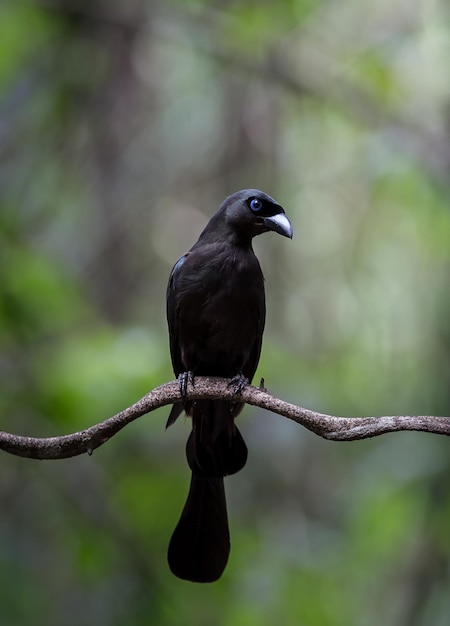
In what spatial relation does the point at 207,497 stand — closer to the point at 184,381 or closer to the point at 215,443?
the point at 215,443

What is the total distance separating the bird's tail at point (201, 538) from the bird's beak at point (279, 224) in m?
1.01

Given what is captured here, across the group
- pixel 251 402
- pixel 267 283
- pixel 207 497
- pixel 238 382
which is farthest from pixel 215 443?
pixel 267 283

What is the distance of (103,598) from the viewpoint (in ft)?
17.2

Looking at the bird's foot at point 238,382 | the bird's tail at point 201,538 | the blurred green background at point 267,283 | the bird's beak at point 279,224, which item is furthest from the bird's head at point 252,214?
the blurred green background at point 267,283

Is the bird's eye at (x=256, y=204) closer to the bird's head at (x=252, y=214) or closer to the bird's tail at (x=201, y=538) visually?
the bird's head at (x=252, y=214)

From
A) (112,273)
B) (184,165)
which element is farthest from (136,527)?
(184,165)

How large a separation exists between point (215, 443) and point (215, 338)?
0.41 metres

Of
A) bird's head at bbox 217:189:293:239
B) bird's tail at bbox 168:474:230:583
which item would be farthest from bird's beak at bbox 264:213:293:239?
bird's tail at bbox 168:474:230:583

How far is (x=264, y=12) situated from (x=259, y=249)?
1686mm

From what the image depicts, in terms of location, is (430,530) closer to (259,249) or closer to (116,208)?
(259,249)

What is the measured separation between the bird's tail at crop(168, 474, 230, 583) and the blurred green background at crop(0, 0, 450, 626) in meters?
1.49

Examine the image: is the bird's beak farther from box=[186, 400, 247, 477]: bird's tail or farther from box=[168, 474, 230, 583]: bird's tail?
box=[168, 474, 230, 583]: bird's tail

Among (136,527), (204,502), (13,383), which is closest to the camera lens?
(204,502)

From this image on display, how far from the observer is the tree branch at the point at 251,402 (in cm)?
233
